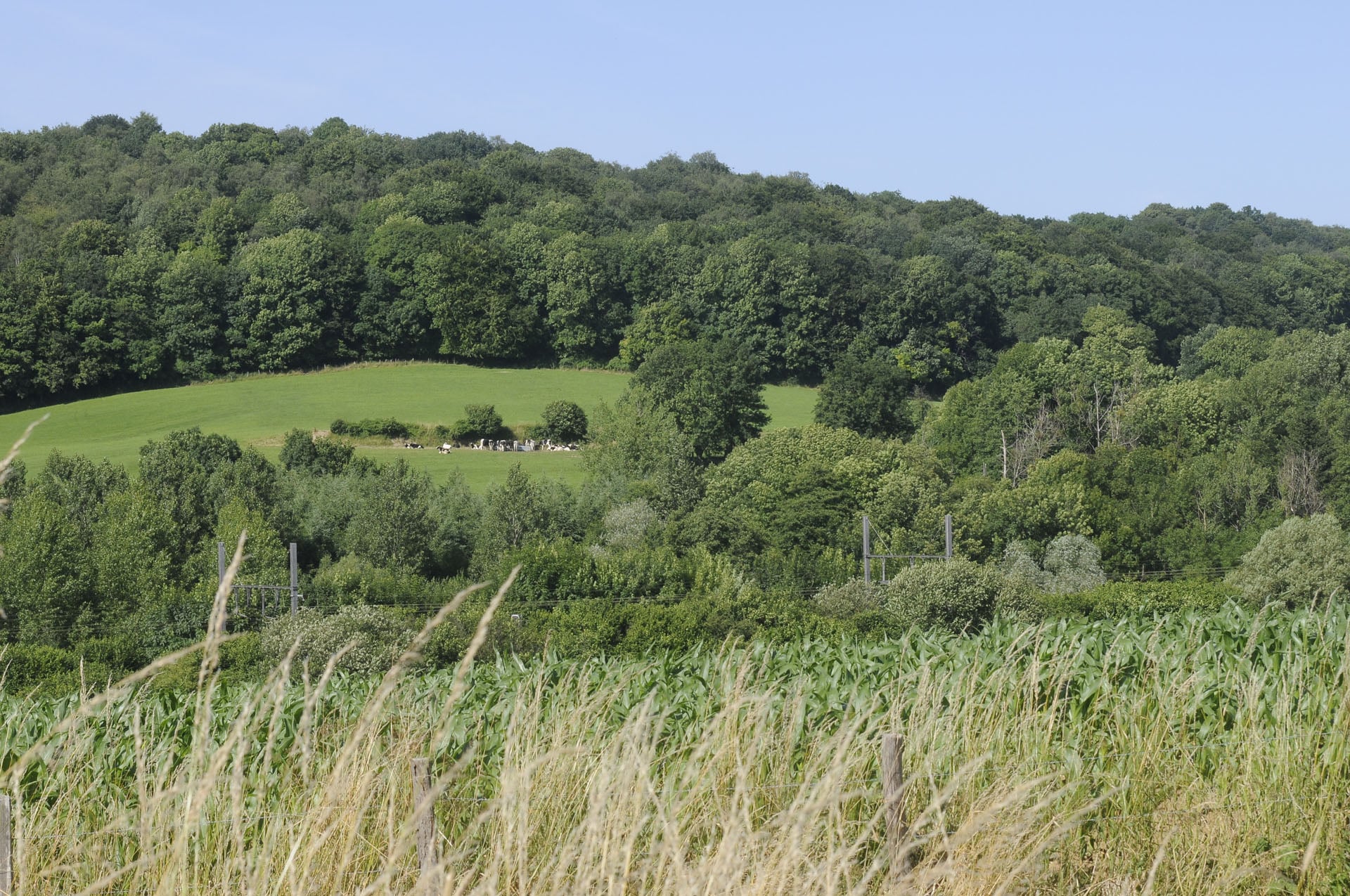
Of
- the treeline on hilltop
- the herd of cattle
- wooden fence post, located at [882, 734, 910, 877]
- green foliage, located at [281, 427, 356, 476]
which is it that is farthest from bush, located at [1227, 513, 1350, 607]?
green foliage, located at [281, 427, 356, 476]

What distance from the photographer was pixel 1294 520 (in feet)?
142

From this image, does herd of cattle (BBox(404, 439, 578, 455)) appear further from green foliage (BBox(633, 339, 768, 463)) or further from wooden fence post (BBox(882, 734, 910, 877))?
wooden fence post (BBox(882, 734, 910, 877))

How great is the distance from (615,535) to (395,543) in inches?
343

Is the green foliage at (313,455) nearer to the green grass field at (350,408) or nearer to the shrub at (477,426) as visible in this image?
the green grass field at (350,408)

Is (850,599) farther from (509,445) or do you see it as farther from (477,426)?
(477,426)

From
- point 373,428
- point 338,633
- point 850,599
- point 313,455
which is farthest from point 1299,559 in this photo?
point 373,428

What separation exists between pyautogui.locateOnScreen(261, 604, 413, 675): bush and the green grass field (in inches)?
1220

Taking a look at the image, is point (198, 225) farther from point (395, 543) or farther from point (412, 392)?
point (395, 543)

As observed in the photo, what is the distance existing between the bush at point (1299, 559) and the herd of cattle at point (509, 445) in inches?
1420

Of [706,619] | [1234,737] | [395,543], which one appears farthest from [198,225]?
[1234,737]

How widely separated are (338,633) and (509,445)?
4268 cm

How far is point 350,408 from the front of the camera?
71.1 metres

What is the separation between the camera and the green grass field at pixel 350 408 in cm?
6388

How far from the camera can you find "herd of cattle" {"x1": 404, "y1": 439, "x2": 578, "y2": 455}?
6700 cm
